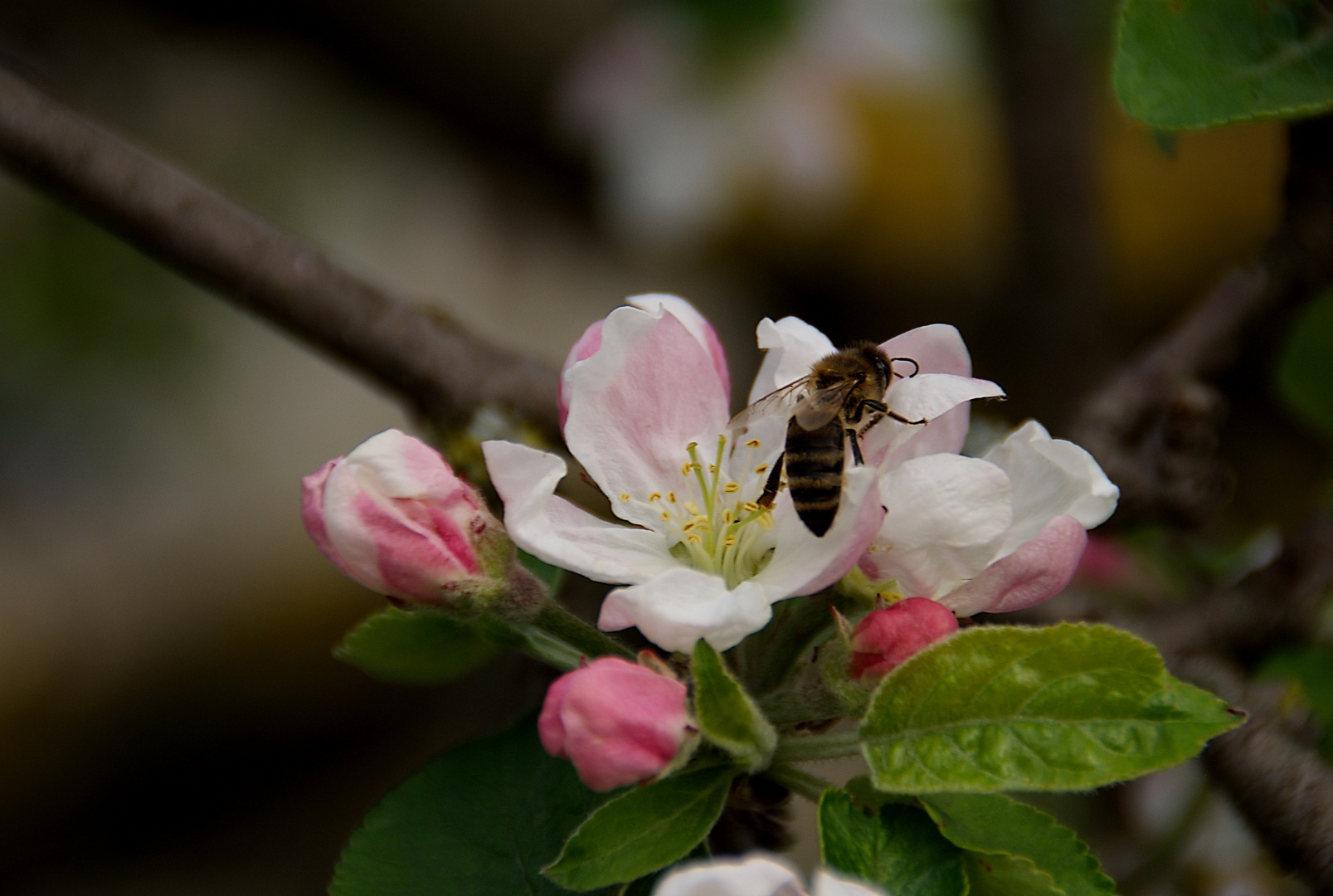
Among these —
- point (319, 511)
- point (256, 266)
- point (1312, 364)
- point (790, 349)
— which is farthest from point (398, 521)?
point (1312, 364)

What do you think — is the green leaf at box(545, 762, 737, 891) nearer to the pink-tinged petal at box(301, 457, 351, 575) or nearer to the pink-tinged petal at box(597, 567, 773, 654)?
the pink-tinged petal at box(597, 567, 773, 654)

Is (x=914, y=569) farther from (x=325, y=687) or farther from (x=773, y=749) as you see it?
(x=325, y=687)

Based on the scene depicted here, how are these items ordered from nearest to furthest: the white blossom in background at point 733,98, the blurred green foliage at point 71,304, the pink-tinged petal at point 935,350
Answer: the pink-tinged petal at point 935,350, the white blossom in background at point 733,98, the blurred green foliage at point 71,304

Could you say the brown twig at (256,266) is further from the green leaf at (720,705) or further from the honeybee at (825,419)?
the green leaf at (720,705)

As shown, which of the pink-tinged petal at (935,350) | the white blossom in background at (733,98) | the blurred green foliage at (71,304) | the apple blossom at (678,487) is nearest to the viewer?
the apple blossom at (678,487)

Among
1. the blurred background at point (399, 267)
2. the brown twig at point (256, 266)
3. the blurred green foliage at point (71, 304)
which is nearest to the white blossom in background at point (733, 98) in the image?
the blurred background at point (399, 267)

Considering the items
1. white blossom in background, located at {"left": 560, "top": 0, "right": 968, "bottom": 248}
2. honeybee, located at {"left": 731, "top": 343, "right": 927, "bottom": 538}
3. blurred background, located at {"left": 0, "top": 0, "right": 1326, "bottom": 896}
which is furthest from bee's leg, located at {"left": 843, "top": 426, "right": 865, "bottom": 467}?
white blossom in background, located at {"left": 560, "top": 0, "right": 968, "bottom": 248}
